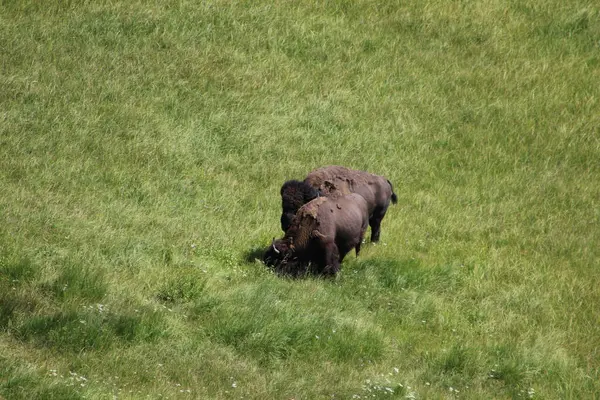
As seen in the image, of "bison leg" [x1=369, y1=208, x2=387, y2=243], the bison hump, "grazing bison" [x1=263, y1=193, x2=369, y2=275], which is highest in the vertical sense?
the bison hump

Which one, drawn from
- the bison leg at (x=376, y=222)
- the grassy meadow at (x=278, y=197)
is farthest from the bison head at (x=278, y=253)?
the bison leg at (x=376, y=222)

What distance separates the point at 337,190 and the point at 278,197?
94.6 inches

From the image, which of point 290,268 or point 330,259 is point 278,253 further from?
point 330,259

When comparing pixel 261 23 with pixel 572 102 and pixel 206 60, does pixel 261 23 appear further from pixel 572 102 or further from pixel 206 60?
pixel 572 102

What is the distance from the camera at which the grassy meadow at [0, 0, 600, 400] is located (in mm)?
11695

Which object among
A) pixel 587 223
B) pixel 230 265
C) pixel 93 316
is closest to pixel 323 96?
pixel 587 223

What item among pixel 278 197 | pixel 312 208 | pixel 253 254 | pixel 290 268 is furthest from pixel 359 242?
pixel 278 197

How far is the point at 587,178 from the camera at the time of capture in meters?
20.7

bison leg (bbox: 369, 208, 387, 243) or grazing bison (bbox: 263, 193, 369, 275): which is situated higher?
grazing bison (bbox: 263, 193, 369, 275)

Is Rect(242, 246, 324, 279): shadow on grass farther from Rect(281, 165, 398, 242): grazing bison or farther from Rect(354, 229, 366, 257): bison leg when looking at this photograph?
Rect(354, 229, 366, 257): bison leg

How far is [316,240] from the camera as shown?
48.7 feet

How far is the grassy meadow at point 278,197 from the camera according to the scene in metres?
11.7

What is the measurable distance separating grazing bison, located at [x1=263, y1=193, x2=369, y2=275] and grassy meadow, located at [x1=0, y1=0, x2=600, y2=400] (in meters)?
0.37

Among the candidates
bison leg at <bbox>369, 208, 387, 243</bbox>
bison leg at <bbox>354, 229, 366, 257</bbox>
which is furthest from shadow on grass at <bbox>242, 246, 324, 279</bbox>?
bison leg at <bbox>369, 208, 387, 243</bbox>
